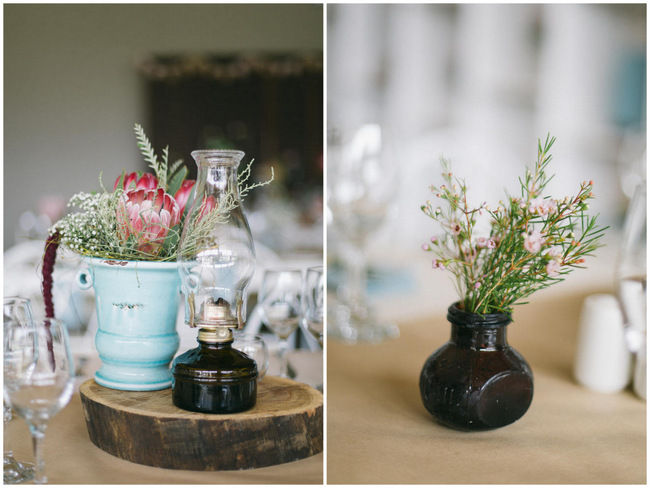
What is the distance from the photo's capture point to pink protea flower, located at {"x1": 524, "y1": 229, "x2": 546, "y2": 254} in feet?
1.98

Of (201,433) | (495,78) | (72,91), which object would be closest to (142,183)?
(201,433)

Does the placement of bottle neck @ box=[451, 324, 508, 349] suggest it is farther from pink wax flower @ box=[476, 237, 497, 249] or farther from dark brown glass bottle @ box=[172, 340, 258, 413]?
dark brown glass bottle @ box=[172, 340, 258, 413]

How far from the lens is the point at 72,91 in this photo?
153 inches

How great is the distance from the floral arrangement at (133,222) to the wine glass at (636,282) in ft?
1.70

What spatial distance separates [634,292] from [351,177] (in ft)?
1.76

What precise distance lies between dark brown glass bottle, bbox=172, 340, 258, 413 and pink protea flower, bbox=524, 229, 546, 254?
29cm

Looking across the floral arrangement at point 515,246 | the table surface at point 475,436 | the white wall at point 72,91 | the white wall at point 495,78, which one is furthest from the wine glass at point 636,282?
the white wall at point 72,91

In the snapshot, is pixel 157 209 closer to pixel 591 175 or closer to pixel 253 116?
pixel 591 175

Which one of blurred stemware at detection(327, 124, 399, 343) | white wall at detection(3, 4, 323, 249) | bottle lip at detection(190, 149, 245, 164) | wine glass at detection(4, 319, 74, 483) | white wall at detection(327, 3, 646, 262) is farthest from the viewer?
white wall at detection(3, 4, 323, 249)

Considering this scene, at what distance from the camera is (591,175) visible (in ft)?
10.7

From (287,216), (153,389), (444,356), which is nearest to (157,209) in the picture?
(153,389)

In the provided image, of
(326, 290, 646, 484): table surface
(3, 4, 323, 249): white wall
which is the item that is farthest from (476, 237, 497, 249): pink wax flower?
(3, 4, 323, 249): white wall

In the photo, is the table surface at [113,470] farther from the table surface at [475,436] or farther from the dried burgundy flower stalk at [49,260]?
the dried burgundy flower stalk at [49,260]

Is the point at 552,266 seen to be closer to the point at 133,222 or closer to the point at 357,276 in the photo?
the point at 133,222
